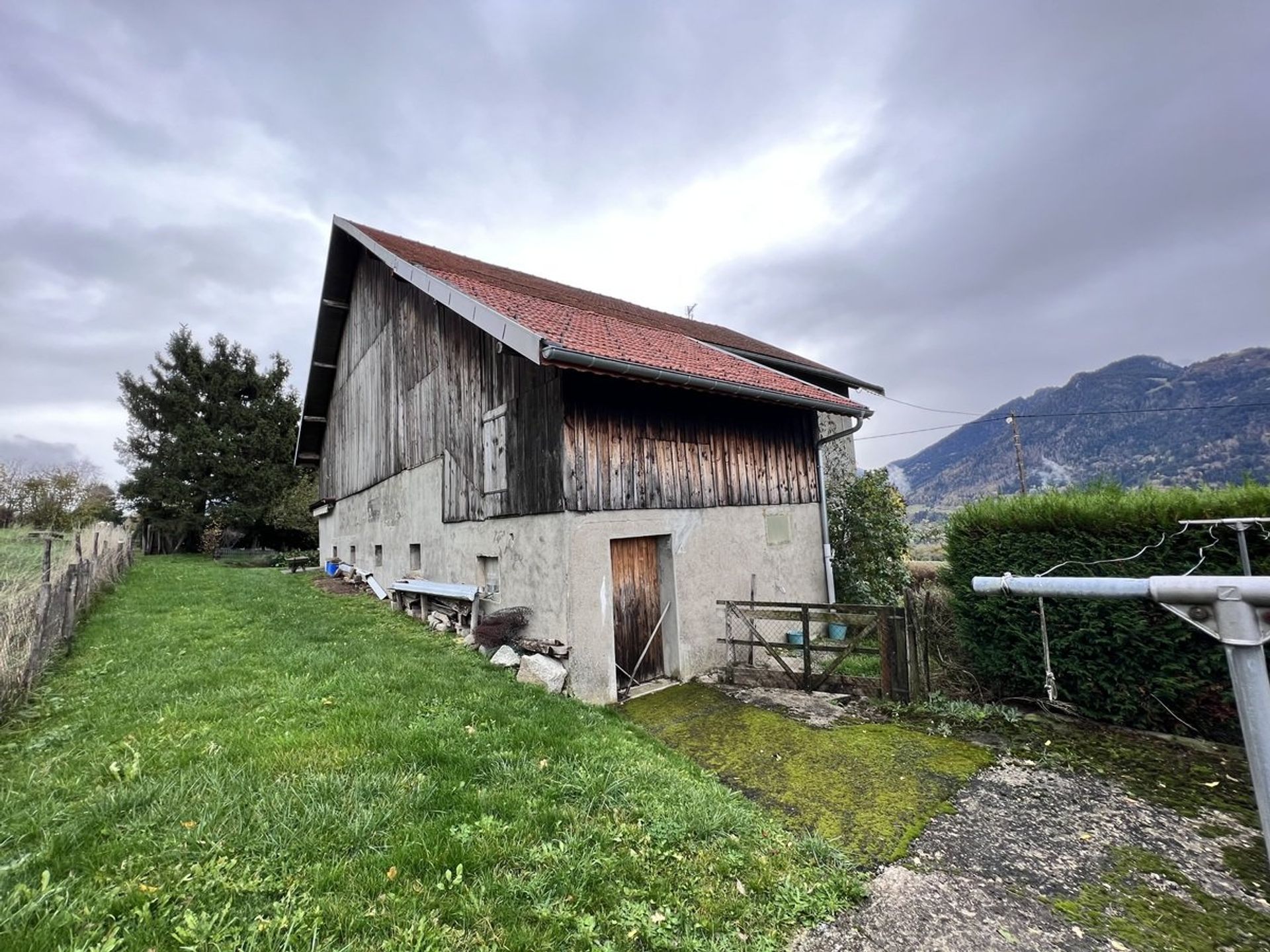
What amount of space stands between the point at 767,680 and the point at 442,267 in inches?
336

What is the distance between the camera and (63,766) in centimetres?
374

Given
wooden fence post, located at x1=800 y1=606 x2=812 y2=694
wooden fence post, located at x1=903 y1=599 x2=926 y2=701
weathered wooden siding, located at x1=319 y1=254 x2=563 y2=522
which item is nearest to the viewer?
wooden fence post, located at x1=903 y1=599 x2=926 y2=701

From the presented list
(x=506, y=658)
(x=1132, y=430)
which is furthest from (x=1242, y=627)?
(x=1132, y=430)

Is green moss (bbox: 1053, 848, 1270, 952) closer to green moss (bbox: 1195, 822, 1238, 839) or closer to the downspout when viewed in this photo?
green moss (bbox: 1195, 822, 1238, 839)

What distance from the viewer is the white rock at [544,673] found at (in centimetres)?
603

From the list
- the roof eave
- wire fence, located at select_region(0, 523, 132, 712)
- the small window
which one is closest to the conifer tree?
the roof eave

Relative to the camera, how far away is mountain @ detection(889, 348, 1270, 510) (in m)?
45.9

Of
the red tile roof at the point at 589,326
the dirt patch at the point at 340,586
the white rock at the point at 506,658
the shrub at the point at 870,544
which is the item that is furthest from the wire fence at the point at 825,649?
the dirt patch at the point at 340,586

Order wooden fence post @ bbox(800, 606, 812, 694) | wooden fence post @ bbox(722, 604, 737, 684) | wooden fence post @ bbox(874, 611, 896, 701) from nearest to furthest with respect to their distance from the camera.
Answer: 1. wooden fence post @ bbox(874, 611, 896, 701)
2. wooden fence post @ bbox(800, 606, 812, 694)
3. wooden fence post @ bbox(722, 604, 737, 684)

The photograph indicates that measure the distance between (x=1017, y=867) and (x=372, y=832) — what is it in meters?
3.63

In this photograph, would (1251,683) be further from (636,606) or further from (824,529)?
(824,529)

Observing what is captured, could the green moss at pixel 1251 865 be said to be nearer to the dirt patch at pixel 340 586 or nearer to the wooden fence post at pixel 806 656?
the wooden fence post at pixel 806 656

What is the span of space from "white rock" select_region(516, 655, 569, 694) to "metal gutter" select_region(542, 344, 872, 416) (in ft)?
11.2

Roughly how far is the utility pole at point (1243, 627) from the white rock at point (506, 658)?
6.07 metres
